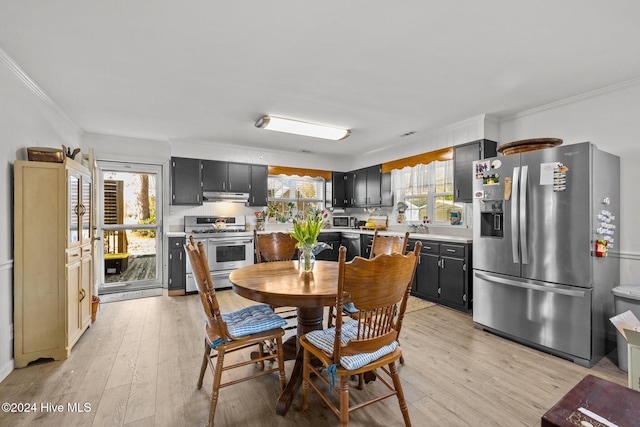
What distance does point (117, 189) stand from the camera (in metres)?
4.98

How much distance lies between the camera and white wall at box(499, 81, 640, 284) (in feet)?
9.36

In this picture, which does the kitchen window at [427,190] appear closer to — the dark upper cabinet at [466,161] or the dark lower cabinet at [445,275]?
the dark upper cabinet at [466,161]

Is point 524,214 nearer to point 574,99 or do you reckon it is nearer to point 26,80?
point 574,99

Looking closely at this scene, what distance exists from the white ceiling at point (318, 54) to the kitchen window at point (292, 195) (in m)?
2.36

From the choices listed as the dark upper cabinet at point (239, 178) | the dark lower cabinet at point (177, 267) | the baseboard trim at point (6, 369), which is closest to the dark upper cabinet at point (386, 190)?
the dark upper cabinet at point (239, 178)

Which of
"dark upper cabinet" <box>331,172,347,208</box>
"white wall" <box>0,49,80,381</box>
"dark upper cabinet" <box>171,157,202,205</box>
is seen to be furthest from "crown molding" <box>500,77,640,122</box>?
"white wall" <box>0,49,80,381</box>

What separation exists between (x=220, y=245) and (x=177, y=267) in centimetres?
71

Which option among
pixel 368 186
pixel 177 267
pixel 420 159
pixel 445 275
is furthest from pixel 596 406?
pixel 368 186

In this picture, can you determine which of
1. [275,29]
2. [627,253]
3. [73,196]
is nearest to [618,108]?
[627,253]

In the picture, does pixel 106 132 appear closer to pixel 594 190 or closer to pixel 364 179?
pixel 364 179

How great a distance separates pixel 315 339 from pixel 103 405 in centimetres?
148

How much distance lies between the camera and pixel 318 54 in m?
2.39

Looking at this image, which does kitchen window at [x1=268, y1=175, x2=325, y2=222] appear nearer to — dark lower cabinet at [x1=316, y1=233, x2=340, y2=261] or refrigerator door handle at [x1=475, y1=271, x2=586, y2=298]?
dark lower cabinet at [x1=316, y1=233, x2=340, y2=261]

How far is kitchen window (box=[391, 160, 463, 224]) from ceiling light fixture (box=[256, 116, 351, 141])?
159 cm
